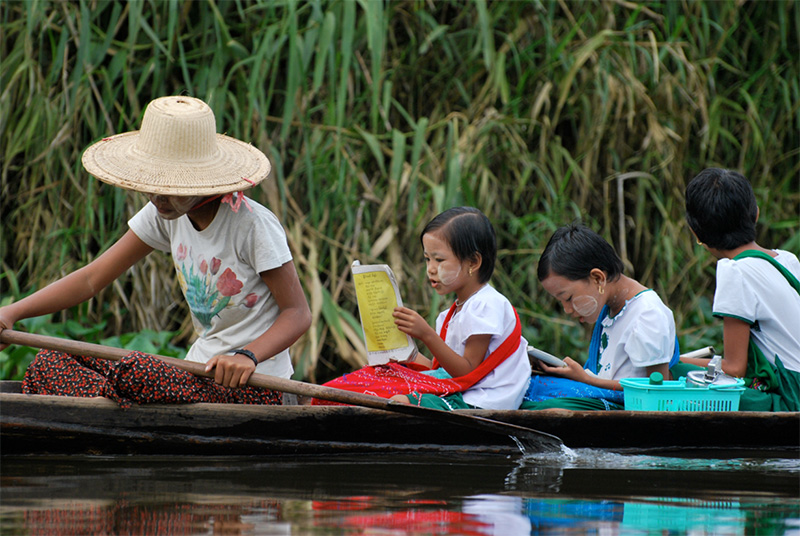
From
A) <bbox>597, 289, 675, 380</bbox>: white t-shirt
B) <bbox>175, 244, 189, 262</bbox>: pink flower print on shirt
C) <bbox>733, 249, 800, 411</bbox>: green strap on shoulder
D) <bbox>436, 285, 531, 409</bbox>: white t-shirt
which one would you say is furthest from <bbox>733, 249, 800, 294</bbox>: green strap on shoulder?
<bbox>175, 244, 189, 262</bbox>: pink flower print on shirt

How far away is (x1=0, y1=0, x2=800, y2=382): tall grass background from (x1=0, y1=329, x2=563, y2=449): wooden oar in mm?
1310

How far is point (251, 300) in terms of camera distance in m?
3.06

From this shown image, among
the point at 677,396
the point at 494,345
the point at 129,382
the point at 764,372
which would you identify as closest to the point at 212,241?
the point at 129,382

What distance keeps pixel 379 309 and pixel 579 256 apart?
2.29 feet

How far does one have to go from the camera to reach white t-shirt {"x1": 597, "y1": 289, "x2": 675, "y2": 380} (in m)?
3.27

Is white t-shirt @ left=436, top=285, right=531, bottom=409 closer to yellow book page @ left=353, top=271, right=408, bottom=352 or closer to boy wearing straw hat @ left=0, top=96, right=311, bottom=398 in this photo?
yellow book page @ left=353, top=271, right=408, bottom=352

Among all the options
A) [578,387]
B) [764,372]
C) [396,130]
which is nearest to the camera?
[764,372]

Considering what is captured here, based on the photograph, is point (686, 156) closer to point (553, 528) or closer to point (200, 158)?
point (200, 158)

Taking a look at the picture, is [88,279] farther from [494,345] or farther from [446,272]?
[494,345]

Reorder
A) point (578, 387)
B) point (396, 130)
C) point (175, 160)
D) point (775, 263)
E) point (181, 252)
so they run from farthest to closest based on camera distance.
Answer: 1. point (396, 130)
2. point (578, 387)
3. point (775, 263)
4. point (181, 252)
5. point (175, 160)

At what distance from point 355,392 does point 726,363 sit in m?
1.23

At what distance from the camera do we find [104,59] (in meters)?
4.87

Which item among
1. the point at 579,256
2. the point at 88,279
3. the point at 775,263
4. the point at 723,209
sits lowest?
the point at 88,279

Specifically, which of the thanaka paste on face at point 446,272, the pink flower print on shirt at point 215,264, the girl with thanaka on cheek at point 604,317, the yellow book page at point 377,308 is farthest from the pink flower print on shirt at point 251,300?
the girl with thanaka on cheek at point 604,317
